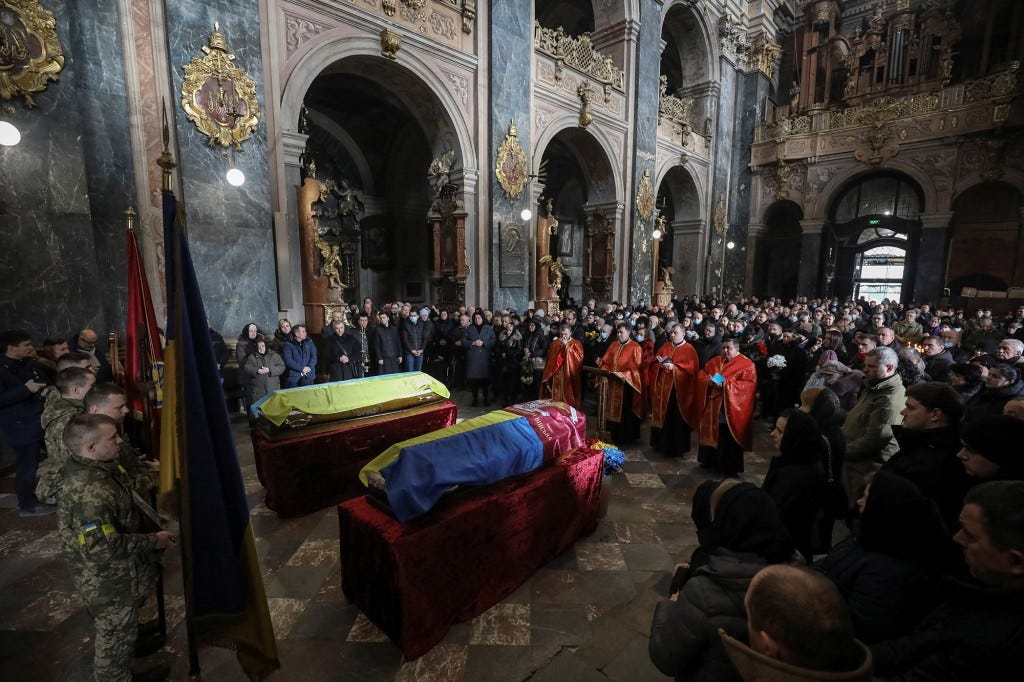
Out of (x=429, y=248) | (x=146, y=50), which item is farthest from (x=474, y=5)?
(x=429, y=248)

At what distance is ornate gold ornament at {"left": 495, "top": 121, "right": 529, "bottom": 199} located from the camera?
436 inches

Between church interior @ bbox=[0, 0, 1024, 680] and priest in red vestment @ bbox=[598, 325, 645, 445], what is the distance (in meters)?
0.60

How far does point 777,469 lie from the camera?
9.41 ft

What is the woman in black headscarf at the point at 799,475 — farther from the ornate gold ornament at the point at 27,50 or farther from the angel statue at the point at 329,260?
the ornate gold ornament at the point at 27,50

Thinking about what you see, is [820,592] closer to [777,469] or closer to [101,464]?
[777,469]

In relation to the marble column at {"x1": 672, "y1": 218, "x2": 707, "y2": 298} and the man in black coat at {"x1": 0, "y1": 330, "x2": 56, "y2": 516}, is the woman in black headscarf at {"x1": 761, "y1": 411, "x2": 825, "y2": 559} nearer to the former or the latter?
the man in black coat at {"x1": 0, "y1": 330, "x2": 56, "y2": 516}

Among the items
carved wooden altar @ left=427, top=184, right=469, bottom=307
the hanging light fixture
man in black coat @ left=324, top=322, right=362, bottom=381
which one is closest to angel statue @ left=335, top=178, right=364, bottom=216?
carved wooden altar @ left=427, top=184, right=469, bottom=307

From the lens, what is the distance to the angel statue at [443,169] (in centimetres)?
1065

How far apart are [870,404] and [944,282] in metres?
19.6

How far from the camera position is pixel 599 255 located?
15.4 metres

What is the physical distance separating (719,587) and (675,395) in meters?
4.41

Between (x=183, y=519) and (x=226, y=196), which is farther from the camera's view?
(x=226, y=196)

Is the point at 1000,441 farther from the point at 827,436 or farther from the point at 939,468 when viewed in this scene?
the point at 827,436

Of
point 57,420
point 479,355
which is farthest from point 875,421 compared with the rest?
point 57,420
